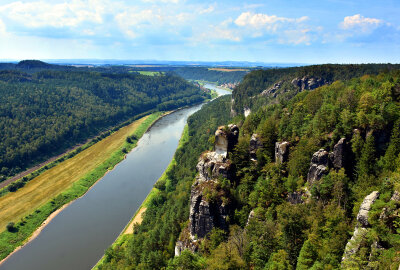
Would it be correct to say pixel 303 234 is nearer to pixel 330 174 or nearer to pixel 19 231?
pixel 330 174

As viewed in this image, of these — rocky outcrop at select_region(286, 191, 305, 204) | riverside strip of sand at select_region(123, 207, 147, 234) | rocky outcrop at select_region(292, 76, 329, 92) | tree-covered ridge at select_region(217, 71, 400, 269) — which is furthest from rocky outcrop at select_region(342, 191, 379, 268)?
rocky outcrop at select_region(292, 76, 329, 92)

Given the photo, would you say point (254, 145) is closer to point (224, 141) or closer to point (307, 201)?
point (224, 141)

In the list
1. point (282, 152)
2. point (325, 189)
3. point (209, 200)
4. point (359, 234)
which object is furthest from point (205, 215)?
point (359, 234)

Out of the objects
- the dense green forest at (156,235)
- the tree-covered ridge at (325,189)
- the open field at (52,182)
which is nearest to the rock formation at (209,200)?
the tree-covered ridge at (325,189)

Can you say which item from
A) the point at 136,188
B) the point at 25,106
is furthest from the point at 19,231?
the point at 25,106

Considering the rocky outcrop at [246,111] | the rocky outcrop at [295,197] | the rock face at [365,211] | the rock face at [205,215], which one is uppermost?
the rocky outcrop at [246,111]

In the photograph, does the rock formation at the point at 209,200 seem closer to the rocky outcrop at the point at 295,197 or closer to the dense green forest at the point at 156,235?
the dense green forest at the point at 156,235

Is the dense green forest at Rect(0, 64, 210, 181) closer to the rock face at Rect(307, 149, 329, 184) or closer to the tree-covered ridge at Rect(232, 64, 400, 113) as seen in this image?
the tree-covered ridge at Rect(232, 64, 400, 113)
